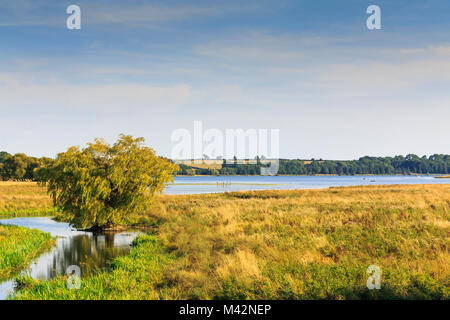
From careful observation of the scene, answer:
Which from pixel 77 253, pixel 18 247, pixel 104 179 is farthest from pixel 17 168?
pixel 77 253

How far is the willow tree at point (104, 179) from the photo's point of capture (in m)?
23.7

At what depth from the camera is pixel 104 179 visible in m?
24.3

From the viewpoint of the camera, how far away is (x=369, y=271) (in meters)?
10.2

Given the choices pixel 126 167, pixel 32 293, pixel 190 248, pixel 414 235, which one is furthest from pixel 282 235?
pixel 126 167

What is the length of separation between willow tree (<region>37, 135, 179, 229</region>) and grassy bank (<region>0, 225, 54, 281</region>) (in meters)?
2.71

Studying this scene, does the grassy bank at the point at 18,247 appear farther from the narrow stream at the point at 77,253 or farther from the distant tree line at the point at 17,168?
the distant tree line at the point at 17,168

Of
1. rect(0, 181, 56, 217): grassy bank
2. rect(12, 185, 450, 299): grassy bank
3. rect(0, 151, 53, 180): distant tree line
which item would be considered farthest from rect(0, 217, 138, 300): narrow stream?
rect(0, 151, 53, 180): distant tree line

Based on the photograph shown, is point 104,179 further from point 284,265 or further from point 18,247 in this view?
point 284,265

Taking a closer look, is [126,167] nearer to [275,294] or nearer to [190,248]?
[190,248]

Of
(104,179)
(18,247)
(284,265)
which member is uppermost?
(104,179)

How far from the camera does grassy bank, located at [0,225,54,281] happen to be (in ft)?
52.4

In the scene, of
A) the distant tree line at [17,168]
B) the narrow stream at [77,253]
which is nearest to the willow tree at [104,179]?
the narrow stream at [77,253]

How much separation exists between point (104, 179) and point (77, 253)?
614 cm

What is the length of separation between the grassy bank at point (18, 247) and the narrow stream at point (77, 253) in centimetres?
48
